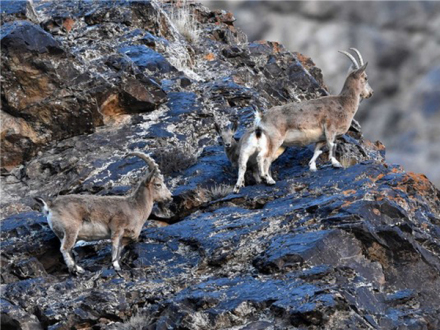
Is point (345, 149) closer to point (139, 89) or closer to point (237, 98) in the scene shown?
point (237, 98)

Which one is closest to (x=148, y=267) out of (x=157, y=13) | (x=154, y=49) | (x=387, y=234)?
(x=387, y=234)

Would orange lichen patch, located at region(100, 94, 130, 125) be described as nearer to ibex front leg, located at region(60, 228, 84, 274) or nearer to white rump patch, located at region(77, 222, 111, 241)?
Result: white rump patch, located at region(77, 222, 111, 241)

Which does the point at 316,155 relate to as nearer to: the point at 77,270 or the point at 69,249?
the point at 69,249

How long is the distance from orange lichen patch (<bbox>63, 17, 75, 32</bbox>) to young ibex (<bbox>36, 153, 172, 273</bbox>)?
7.18m

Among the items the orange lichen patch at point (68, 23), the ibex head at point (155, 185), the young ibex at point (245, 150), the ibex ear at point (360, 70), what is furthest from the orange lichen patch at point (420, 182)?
the orange lichen patch at point (68, 23)

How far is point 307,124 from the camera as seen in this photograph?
17516 mm

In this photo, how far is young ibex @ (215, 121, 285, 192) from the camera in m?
16.9

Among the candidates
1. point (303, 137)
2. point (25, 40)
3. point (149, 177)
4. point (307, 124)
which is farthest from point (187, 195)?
point (25, 40)

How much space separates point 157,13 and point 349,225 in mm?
11023

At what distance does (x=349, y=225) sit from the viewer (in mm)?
13562

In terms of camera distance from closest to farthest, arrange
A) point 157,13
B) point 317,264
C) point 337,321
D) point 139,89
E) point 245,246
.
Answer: point 337,321
point 317,264
point 245,246
point 139,89
point 157,13

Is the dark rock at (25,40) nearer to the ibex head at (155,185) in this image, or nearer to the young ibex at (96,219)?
the ibex head at (155,185)

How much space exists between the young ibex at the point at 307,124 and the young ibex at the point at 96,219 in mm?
2787

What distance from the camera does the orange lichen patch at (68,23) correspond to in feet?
70.4
